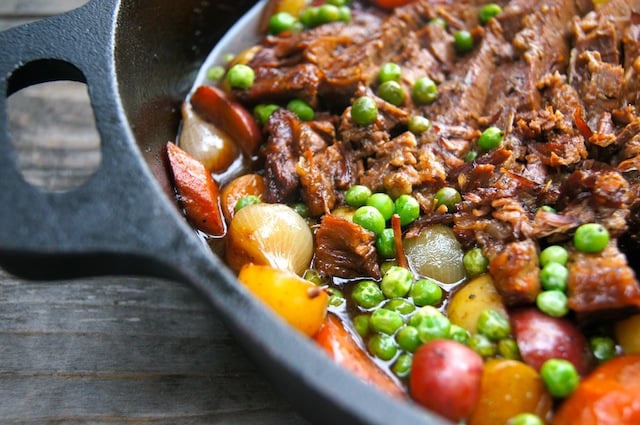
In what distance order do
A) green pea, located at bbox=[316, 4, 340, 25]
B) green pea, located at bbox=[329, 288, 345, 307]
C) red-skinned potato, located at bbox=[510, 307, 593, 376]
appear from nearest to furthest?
red-skinned potato, located at bbox=[510, 307, 593, 376] < green pea, located at bbox=[329, 288, 345, 307] < green pea, located at bbox=[316, 4, 340, 25]

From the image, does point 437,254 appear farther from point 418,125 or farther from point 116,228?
point 116,228

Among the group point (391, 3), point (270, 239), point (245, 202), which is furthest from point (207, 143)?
point (391, 3)

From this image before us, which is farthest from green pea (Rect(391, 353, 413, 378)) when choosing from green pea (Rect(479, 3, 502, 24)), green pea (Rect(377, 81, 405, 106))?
green pea (Rect(479, 3, 502, 24))

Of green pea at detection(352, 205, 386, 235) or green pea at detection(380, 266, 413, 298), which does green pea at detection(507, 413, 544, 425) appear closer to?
green pea at detection(380, 266, 413, 298)

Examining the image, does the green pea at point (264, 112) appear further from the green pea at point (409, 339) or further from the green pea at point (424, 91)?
the green pea at point (409, 339)

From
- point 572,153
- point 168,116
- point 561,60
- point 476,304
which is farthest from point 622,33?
point 168,116

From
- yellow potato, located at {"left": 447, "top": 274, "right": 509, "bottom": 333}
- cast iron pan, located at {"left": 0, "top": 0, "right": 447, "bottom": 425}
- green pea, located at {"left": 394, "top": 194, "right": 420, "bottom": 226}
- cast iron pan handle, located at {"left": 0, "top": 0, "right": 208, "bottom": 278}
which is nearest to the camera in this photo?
cast iron pan, located at {"left": 0, "top": 0, "right": 447, "bottom": 425}

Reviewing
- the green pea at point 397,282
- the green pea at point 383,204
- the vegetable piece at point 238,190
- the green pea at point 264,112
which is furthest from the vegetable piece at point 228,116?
the green pea at point 397,282
